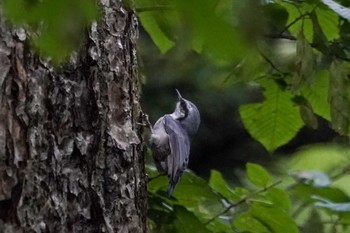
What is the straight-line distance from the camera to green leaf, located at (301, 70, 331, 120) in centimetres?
173

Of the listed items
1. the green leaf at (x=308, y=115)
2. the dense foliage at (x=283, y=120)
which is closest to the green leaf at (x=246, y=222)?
the dense foliage at (x=283, y=120)

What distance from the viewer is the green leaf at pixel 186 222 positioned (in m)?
1.57

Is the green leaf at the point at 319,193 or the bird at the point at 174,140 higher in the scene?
the bird at the point at 174,140

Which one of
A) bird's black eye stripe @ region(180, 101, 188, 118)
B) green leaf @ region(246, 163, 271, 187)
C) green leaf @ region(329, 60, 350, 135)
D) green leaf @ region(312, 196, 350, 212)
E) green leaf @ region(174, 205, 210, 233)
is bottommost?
green leaf @ region(312, 196, 350, 212)

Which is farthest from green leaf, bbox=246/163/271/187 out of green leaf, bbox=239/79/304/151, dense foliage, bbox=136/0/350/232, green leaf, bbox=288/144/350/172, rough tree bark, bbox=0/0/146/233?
green leaf, bbox=288/144/350/172

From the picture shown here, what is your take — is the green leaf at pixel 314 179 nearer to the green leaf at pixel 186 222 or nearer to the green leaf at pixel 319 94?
the green leaf at pixel 319 94

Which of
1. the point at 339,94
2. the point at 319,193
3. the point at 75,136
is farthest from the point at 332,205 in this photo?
the point at 75,136

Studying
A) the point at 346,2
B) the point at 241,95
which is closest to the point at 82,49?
the point at 346,2

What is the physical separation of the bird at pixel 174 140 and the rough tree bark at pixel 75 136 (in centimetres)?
36

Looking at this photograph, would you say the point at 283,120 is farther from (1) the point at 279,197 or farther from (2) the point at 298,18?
(2) the point at 298,18

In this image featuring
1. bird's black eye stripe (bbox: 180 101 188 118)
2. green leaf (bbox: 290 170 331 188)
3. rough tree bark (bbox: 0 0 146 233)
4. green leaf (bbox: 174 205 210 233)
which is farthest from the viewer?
bird's black eye stripe (bbox: 180 101 188 118)

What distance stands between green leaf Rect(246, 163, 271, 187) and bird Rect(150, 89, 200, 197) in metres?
0.15

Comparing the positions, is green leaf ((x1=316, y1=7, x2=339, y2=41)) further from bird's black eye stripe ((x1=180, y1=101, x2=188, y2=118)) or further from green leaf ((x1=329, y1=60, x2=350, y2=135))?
bird's black eye stripe ((x1=180, y1=101, x2=188, y2=118))

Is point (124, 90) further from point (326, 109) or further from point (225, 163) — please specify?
point (225, 163)
